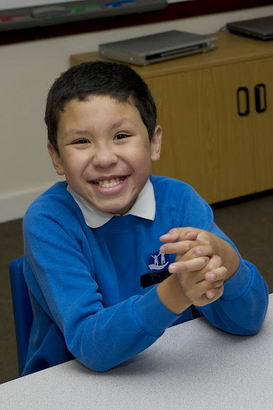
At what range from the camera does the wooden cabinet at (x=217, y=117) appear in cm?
344

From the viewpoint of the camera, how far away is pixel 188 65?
3414 mm

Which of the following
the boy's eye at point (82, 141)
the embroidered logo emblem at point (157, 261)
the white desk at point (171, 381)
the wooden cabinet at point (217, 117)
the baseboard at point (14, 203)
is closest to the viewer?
the white desk at point (171, 381)

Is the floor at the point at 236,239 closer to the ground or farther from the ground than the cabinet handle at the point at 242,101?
closer to the ground

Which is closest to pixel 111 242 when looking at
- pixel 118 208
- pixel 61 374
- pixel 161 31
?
pixel 118 208

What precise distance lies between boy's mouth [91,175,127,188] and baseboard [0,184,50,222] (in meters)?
2.46

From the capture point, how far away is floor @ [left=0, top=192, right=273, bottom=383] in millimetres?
2793

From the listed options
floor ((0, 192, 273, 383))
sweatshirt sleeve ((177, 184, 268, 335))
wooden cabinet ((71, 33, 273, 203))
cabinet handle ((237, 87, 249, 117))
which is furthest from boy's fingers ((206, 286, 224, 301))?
cabinet handle ((237, 87, 249, 117))

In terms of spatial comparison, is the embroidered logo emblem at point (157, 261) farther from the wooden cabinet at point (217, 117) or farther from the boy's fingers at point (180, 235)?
the wooden cabinet at point (217, 117)

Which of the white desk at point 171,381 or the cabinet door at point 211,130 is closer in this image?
the white desk at point 171,381

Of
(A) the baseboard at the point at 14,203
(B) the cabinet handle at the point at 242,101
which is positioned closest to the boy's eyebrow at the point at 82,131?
(B) the cabinet handle at the point at 242,101

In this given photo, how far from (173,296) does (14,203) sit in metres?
2.66

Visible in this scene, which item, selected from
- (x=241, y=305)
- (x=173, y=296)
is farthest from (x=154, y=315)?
(x=241, y=305)

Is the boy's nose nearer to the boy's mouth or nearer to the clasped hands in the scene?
the boy's mouth

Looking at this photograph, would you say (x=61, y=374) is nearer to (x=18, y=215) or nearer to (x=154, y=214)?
(x=154, y=214)
